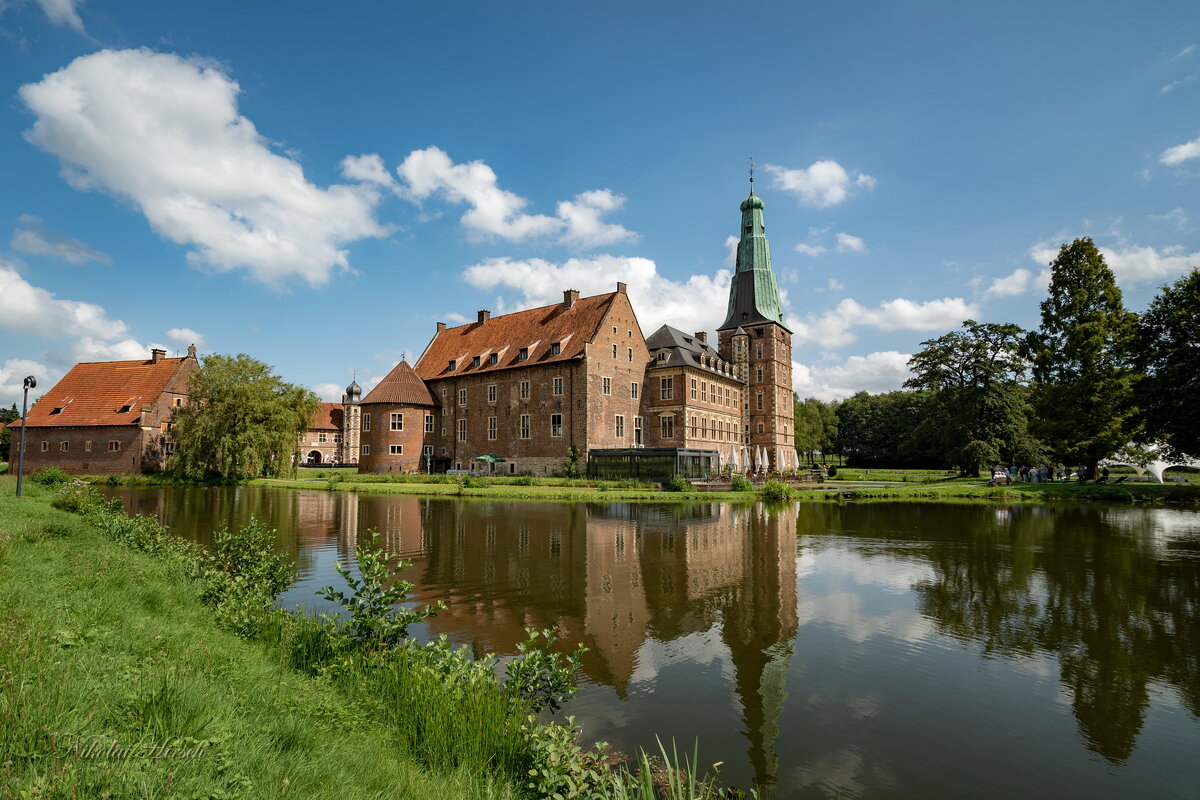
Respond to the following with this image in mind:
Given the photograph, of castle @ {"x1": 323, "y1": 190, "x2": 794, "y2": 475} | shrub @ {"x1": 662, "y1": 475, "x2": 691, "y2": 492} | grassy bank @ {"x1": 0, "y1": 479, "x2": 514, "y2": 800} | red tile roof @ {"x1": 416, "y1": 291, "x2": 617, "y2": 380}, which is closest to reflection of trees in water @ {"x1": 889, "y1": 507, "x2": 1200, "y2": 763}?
grassy bank @ {"x1": 0, "y1": 479, "x2": 514, "y2": 800}

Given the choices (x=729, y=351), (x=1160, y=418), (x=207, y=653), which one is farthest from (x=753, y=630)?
(x=729, y=351)

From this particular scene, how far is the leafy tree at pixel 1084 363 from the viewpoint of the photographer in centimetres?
3644

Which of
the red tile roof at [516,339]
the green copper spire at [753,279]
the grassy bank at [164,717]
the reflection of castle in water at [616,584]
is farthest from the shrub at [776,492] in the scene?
the grassy bank at [164,717]

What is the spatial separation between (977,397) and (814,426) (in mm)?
38150

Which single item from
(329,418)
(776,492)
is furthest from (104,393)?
(776,492)

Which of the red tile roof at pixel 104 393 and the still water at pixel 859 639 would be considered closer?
the still water at pixel 859 639

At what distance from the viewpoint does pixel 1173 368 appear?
108 feet

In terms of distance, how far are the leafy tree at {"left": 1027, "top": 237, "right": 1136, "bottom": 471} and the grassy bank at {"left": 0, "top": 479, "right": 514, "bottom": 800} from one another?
44.5 meters

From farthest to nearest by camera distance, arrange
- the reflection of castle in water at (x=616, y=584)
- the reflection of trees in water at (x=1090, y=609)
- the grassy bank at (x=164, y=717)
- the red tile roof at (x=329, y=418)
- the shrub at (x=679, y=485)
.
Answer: the red tile roof at (x=329, y=418), the shrub at (x=679, y=485), the reflection of castle in water at (x=616, y=584), the reflection of trees in water at (x=1090, y=609), the grassy bank at (x=164, y=717)

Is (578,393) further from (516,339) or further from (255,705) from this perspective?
(255,705)

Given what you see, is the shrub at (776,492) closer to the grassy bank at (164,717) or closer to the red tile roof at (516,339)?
the red tile roof at (516,339)

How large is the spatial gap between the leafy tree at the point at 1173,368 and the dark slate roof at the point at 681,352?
27762 millimetres

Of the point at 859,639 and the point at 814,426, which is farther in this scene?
the point at 814,426

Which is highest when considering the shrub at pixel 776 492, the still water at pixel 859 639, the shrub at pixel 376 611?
the shrub at pixel 376 611
